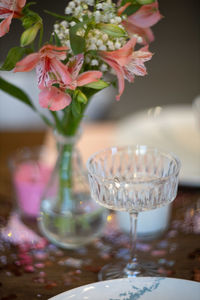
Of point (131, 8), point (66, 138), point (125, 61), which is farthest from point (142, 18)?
point (66, 138)

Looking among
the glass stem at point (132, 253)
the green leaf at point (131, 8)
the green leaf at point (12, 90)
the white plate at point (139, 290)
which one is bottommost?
the glass stem at point (132, 253)

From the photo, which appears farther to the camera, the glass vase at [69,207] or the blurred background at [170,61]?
the blurred background at [170,61]

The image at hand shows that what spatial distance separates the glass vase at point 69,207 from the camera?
73 cm

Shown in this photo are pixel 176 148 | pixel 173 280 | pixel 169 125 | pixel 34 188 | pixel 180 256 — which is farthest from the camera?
pixel 169 125

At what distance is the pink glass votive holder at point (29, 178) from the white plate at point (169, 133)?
241 mm

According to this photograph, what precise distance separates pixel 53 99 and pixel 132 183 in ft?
0.48

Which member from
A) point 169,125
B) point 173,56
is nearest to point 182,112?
point 169,125

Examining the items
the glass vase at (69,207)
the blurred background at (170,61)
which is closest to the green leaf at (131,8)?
the glass vase at (69,207)

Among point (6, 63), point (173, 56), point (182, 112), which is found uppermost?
point (6, 63)

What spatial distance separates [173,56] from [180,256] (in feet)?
8.74

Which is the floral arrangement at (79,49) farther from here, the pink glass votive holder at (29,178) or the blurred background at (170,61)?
the blurred background at (170,61)

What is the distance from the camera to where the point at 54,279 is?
0.63 m

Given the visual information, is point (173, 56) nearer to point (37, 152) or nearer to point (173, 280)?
point (37, 152)

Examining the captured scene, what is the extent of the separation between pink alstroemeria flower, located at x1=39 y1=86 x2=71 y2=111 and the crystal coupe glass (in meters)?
0.10
